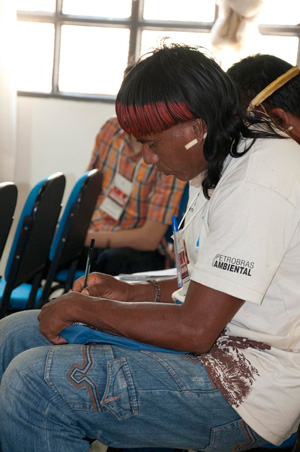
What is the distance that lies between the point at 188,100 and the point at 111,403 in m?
0.65

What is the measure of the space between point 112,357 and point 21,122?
385 cm

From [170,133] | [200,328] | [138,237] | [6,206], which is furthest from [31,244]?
[200,328]

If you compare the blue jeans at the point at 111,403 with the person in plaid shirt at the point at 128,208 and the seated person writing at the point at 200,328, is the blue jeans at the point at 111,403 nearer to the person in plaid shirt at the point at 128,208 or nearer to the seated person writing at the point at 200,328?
the seated person writing at the point at 200,328

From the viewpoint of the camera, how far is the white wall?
467 centimetres

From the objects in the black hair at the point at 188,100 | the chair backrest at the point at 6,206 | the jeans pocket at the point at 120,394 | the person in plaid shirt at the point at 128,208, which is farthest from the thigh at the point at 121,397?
the person in plaid shirt at the point at 128,208

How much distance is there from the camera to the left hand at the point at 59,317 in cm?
130

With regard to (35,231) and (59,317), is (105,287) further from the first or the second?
(35,231)

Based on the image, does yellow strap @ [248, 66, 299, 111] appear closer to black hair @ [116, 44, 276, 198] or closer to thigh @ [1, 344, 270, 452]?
black hair @ [116, 44, 276, 198]

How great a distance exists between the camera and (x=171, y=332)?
1.22 metres

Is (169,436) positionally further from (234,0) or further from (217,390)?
(234,0)

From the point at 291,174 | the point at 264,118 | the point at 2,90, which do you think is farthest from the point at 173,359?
the point at 2,90

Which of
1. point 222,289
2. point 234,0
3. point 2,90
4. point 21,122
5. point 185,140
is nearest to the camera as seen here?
point 222,289

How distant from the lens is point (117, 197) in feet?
11.1

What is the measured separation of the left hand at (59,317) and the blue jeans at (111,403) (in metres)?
0.07
